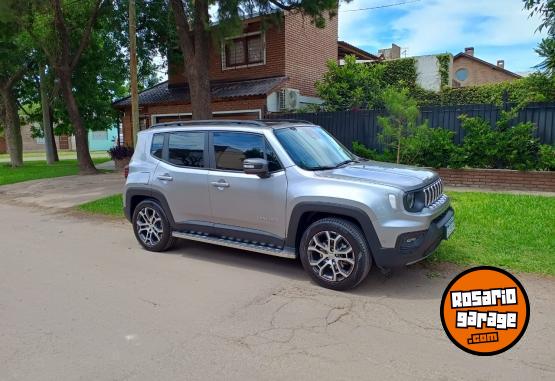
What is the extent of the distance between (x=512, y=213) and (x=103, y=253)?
21.5ft

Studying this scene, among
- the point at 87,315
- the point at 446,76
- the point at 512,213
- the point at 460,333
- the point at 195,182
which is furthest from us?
the point at 446,76

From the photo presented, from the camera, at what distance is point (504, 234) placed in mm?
6457

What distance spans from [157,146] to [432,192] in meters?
3.75

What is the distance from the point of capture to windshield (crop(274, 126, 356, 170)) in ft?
17.2

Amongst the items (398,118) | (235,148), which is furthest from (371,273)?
(398,118)

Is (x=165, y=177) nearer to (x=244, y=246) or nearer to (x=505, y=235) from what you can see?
(x=244, y=246)

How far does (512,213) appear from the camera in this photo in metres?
7.58

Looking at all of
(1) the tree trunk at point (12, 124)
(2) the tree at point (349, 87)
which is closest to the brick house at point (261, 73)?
(2) the tree at point (349, 87)

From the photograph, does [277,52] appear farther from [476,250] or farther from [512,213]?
[476,250]

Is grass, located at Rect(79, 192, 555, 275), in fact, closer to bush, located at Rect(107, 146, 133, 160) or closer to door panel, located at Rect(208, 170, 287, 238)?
door panel, located at Rect(208, 170, 287, 238)

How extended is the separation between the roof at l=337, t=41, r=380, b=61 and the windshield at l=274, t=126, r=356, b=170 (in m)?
15.7

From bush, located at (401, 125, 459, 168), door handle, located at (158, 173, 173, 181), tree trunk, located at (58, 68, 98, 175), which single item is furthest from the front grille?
tree trunk, located at (58, 68, 98, 175)

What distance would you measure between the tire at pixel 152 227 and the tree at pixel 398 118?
5.95m

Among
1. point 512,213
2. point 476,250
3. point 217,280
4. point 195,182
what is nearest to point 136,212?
point 195,182
